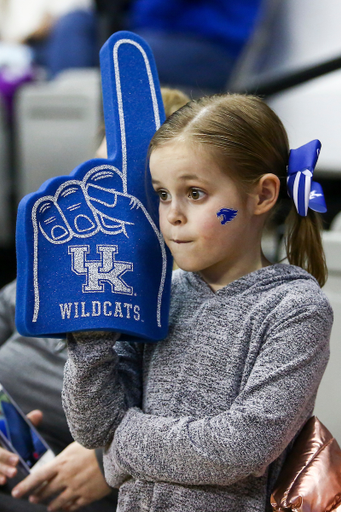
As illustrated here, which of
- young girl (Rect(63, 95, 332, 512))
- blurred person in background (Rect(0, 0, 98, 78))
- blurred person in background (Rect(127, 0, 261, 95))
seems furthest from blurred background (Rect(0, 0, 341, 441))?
young girl (Rect(63, 95, 332, 512))

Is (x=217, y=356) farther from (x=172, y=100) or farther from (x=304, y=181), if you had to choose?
(x=172, y=100)

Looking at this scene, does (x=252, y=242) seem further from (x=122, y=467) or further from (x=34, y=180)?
(x=34, y=180)

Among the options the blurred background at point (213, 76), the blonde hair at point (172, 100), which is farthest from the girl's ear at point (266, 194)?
the blurred background at point (213, 76)

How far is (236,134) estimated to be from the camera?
2.35ft

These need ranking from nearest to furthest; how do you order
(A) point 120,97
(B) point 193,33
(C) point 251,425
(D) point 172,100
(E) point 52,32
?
1. (C) point 251,425
2. (A) point 120,97
3. (D) point 172,100
4. (B) point 193,33
5. (E) point 52,32

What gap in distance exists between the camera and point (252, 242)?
79 centimetres

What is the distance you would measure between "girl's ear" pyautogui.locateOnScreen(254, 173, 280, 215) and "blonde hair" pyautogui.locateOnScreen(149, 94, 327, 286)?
1cm

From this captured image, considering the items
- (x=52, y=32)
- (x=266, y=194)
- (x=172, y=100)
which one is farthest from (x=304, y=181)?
(x=52, y=32)

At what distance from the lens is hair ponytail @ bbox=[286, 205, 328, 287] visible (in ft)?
2.63

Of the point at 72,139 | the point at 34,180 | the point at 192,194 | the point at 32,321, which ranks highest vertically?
the point at 192,194

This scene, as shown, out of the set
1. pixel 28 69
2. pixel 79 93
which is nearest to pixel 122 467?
pixel 79 93

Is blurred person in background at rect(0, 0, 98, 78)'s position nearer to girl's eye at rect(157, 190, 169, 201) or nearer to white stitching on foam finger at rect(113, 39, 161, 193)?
white stitching on foam finger at rect(113, 39, 161, 193)

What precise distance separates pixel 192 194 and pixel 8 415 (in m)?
0.51

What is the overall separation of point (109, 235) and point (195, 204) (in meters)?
0.12
